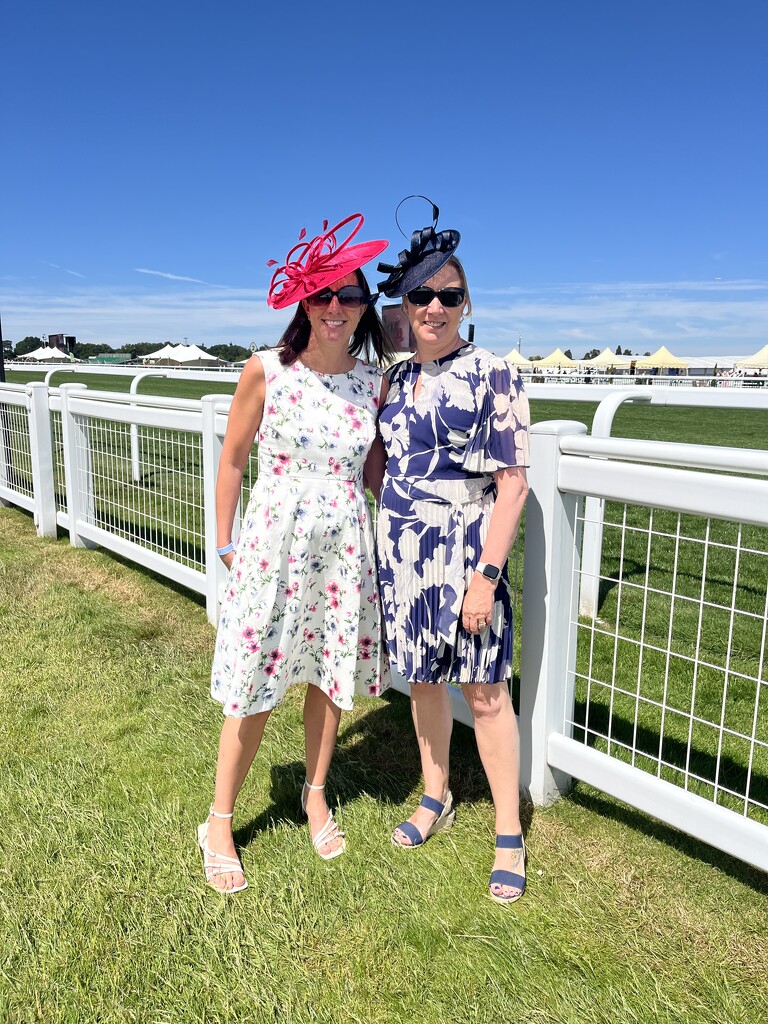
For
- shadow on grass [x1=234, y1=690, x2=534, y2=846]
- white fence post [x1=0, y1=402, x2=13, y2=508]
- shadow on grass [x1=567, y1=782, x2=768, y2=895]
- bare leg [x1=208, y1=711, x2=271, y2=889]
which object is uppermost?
white fence post [x1=0, y1=402, x2=13, y2=508]

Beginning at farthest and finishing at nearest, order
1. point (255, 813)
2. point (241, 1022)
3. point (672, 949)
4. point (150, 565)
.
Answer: point (150, 565) → point (255, 813) → point (672, 949) → point (241, 1022)

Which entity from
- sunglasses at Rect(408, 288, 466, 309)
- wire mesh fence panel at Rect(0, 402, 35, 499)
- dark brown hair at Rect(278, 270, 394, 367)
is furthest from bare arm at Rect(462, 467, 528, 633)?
wire mesh fence panel at Rect(0, 402, 35, 499)

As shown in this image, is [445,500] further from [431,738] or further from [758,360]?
[758,360]

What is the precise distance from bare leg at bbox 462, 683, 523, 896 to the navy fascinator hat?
4.07 ft

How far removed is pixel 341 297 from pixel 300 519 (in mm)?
681

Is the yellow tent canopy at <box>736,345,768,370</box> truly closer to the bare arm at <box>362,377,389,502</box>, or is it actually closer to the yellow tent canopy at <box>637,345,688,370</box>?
the yellow tent canopy at <box>637,345,688,370</box>

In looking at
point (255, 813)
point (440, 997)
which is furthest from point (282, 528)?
point (440, 997)

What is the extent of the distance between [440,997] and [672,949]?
66 cm

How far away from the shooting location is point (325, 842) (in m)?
2.52

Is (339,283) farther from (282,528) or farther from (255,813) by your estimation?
(255,813)

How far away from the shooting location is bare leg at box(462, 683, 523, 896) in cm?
240

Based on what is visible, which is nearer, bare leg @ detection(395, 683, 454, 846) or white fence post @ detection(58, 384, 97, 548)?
bare leg @ detection(395, 683, 454, 846)

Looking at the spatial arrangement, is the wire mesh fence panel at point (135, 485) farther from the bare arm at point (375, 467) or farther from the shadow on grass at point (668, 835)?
the shadow on grass at point (668, 835)

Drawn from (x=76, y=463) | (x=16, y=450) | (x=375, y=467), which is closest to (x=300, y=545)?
(x=375, y=467)
